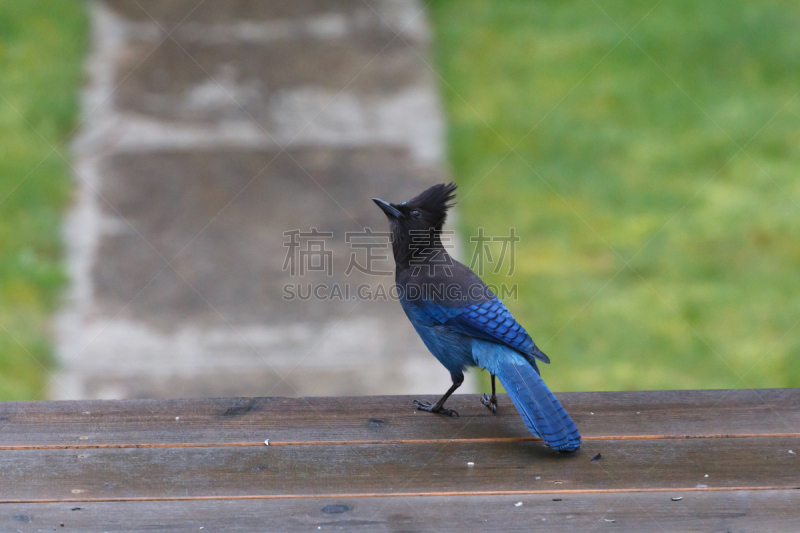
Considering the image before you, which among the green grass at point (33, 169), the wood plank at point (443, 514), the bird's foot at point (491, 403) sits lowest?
the wood plank at point (443, 514)

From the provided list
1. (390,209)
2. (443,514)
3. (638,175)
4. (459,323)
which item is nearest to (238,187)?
(638,175)

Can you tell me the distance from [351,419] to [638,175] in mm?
5170

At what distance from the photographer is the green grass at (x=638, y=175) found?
19.5 ft

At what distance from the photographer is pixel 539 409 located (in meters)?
2.97

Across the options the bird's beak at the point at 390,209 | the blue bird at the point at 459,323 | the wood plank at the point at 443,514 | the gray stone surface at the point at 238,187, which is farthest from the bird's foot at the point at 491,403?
the gray stone surface at the point at 238,187

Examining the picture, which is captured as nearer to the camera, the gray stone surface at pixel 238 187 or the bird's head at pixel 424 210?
the bird's head at pixel 424 210

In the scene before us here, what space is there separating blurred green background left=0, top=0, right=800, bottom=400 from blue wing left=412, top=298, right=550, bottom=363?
2308mm

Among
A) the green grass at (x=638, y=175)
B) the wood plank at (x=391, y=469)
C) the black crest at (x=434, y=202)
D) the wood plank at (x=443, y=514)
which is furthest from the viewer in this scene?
the green grass at (x=638, y=175)

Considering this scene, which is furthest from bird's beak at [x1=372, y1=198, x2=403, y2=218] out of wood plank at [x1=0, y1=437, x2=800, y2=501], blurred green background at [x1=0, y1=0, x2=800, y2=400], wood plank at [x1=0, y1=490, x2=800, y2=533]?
blurred green background at [x1=0, y1=0, x2=800, y2=400]

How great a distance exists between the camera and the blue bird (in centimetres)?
297

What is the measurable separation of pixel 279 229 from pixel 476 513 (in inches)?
211

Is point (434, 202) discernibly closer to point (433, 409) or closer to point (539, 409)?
point (433, 409)

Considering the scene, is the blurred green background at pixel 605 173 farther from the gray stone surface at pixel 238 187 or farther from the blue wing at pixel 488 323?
the blue wing at pixel 488 323

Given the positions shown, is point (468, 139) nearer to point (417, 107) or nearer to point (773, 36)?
point (417, 107)
